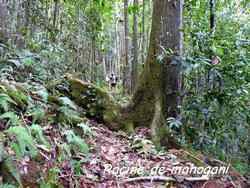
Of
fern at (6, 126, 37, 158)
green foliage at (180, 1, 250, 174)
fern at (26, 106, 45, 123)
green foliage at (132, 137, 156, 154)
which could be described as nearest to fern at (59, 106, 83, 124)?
fern at (26, 106, 45, 123)

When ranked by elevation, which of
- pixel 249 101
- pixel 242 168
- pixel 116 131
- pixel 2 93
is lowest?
pixel 242 168

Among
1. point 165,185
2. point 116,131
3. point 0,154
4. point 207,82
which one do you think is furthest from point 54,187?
point 207,82

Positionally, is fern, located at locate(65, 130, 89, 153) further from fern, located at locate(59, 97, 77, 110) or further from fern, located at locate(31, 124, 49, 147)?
fern, located at locate(59, 97, 77, 110)

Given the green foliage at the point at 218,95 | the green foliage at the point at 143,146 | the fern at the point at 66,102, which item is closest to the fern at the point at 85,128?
the fern at the point at 66,102

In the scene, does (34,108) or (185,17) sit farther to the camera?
(185,17)

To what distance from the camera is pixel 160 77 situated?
5312mm

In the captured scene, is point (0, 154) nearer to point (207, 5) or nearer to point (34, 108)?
point (34, 108)

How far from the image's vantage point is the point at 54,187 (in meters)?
2.88

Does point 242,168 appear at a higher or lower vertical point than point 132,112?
lower

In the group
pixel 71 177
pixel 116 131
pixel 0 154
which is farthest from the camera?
pixel 116 131

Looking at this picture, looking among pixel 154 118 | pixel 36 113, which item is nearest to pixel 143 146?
pixel 154 118

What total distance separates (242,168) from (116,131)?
1989mm

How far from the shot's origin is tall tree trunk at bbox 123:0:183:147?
5246 mm

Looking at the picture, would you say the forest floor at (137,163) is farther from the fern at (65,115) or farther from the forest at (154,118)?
the fern at (65,115)
